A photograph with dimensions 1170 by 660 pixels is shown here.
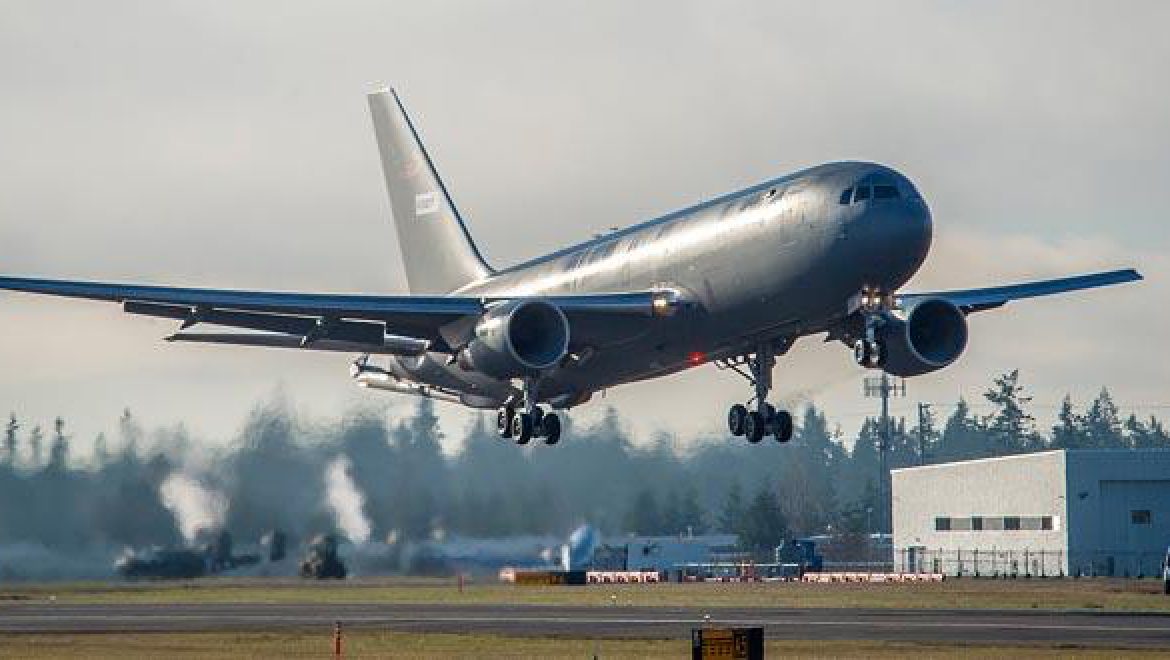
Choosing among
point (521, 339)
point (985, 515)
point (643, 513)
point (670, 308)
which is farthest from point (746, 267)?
point (985, 515)

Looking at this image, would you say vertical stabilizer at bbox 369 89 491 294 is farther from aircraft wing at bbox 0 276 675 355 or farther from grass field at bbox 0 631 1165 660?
grass field at bbox 0 631 1165 660

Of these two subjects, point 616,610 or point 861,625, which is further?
point 616,610

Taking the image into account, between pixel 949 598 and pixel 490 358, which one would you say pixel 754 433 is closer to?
pixel 490 358

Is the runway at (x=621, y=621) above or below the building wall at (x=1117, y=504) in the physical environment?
below

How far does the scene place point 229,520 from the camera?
88.8 meters

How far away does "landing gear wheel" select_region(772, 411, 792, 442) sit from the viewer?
223 ft

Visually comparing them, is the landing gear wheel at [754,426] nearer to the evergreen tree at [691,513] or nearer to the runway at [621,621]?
the runway at [621,621]

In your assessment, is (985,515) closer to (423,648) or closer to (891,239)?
(891,239)

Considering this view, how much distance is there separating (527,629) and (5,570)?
30.3 metres

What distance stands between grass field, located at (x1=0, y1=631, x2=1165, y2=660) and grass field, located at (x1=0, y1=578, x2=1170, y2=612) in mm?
22879

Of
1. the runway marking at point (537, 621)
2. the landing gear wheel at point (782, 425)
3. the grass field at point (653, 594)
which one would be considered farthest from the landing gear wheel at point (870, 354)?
the grass field at point (653, 594)

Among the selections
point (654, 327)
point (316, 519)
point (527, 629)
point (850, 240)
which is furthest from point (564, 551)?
point (850, 240)

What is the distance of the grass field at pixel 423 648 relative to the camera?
5578 cm

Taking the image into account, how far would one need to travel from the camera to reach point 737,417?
225 feet
